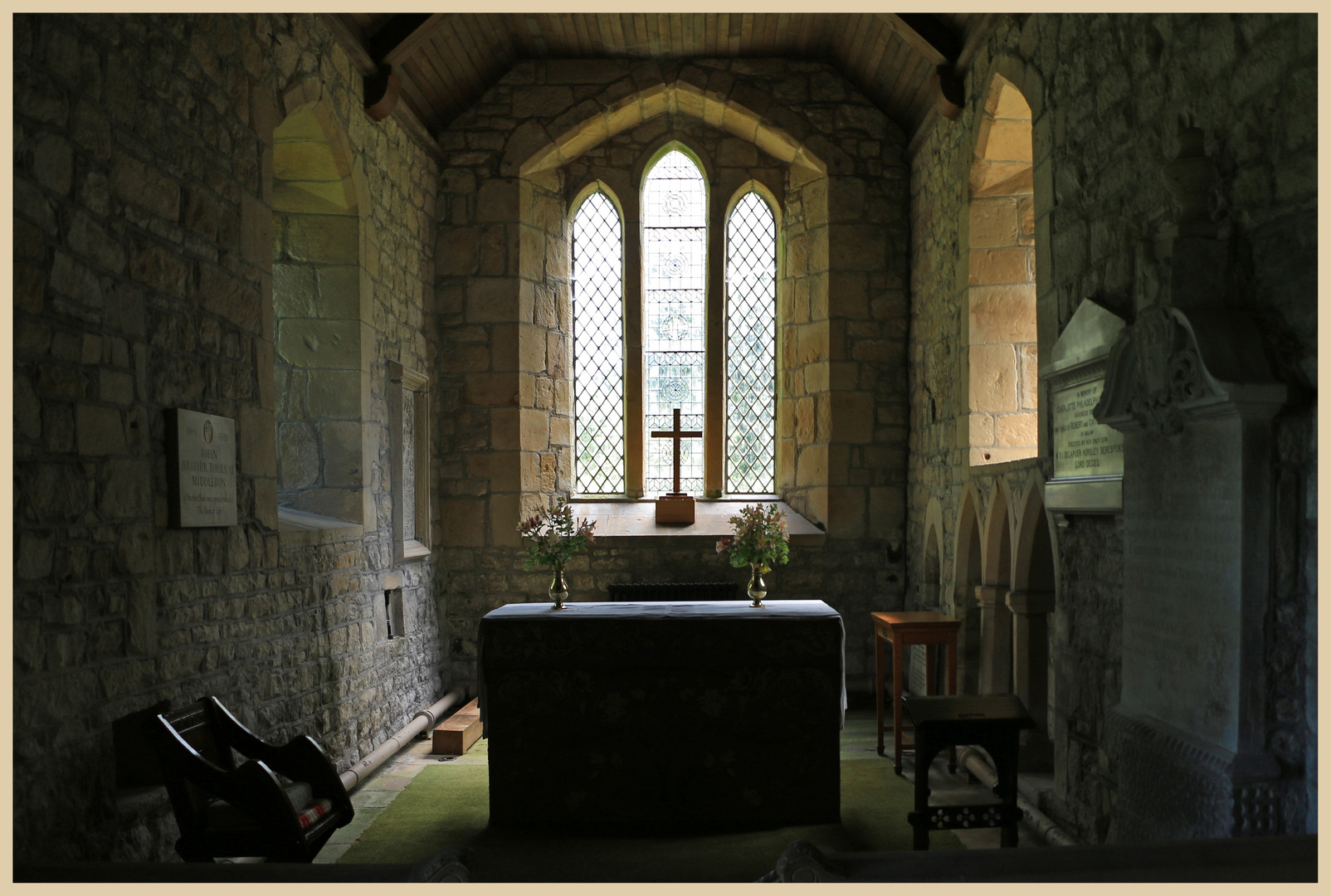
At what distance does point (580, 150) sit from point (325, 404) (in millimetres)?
2992

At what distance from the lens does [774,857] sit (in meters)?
3.79

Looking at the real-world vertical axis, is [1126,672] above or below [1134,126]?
below

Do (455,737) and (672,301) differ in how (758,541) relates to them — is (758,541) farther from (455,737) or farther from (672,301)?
(672,301)

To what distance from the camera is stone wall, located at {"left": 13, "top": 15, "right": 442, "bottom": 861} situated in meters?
2.70

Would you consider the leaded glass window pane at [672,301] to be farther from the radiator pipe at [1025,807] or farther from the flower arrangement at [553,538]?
the radiator pipe at [1025,807]

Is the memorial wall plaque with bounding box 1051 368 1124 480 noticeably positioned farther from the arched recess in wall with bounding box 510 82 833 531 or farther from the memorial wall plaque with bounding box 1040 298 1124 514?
the arched recess in wall with bounding box 510 82 833 531

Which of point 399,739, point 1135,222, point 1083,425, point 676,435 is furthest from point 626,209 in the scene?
point 1135,222

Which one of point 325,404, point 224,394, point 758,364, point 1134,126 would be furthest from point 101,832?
point 758,364

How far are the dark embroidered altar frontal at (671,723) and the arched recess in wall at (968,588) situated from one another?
166 cm

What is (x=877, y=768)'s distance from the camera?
5.13m

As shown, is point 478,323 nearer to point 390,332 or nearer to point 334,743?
point 390,332

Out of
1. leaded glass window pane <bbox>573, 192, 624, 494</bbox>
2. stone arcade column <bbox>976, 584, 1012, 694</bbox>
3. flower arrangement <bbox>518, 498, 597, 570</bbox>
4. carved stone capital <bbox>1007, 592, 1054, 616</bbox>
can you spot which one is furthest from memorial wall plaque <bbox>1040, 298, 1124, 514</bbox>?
leaded glass window pane <bbox>573, 192, 624, 494</bbox>

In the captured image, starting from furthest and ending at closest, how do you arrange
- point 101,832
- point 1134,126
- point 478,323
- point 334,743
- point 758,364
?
point 758,364, point 478,323, point 334,743, point 1134,126, point 101,832

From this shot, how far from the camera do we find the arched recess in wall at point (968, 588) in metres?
5.58
